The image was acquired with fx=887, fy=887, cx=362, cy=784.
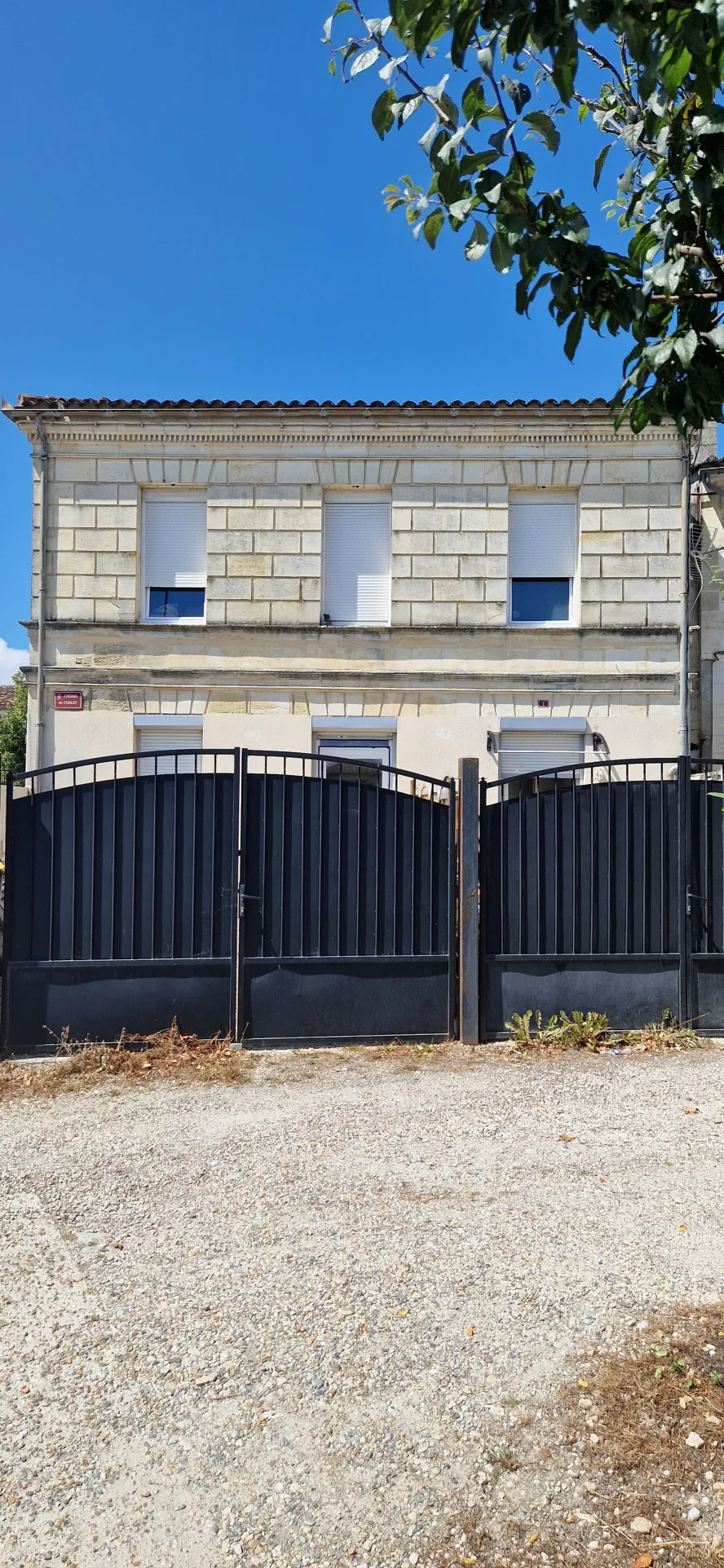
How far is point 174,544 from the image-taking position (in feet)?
40.4

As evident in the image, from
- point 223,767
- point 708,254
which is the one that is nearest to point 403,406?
point 223,767

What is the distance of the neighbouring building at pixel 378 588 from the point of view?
1194 centimetres

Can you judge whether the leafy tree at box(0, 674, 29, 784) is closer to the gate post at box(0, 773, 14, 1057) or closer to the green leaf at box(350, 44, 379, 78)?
the gate post at box(0, 773, 14, 1057)

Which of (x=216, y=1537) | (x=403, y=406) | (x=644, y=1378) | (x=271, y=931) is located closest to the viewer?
(x=216, y=1537)

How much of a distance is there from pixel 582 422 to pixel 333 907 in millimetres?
8385

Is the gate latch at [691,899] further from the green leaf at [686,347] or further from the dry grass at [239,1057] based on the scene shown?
the green leaf at [686,347]

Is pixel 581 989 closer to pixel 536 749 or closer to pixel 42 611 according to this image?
pixel 536 749

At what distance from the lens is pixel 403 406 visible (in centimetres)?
1188

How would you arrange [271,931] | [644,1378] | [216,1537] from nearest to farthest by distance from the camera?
1. [216,1537]
2. [644,1378]
3. [271,931]

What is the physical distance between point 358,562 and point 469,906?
22.3 feet

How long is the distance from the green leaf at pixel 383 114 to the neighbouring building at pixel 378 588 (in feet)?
31.5

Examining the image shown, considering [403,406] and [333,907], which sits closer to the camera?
[333,907]

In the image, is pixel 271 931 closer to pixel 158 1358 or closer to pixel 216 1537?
pixel 158 1358

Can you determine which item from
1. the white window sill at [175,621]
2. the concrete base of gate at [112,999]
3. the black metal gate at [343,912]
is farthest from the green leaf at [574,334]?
the white window sill at [175,621]
